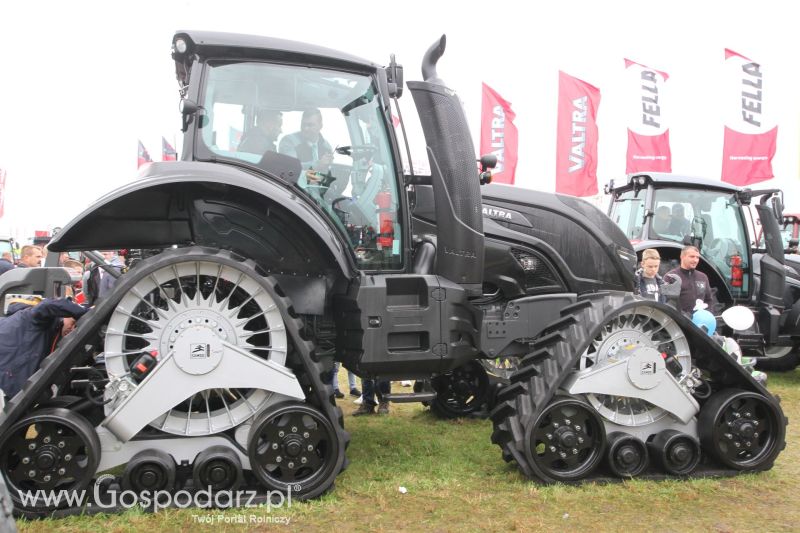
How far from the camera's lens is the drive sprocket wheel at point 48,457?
3586 millimetres

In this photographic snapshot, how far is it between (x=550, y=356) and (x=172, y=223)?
2663 mm

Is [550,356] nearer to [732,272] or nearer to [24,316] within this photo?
[24,316]

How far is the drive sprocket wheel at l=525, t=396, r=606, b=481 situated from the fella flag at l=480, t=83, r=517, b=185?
17.2m

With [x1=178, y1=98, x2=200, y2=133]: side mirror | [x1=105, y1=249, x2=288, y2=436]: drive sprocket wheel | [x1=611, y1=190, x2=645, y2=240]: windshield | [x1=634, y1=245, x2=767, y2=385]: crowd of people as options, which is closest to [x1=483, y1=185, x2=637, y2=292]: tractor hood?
[x1=634, y1=245, x2=767, y2=385]: crowd of people

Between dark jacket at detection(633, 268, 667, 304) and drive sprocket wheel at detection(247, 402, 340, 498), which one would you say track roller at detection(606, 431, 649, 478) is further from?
drive sprocket wheel at detection(247, 402, 340, 498)

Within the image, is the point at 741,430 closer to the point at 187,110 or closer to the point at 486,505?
the point at 486,505

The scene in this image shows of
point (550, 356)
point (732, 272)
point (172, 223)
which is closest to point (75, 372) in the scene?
point (172, 223)

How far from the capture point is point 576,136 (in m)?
19.6

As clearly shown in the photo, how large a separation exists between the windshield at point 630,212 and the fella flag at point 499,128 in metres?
11.4

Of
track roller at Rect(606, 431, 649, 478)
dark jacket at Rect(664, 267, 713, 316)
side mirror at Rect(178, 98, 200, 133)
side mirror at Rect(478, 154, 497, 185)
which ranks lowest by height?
track roller at Rect(606, 431, 649, 478)

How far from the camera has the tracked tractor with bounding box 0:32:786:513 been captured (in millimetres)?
3758

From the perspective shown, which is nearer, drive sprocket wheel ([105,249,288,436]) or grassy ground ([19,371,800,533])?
grassy ground ([19,371,800,533])

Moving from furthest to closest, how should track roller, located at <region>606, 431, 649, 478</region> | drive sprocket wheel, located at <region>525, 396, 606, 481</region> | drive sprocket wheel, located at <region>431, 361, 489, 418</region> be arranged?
drive sprocket wheel, located at <region>431, 361, 489, 418</region> → track roller, located at <region>606, 431, 649, 478</region> → drive sprocket wheel, located at <region>525, 396, 606, 481</region>

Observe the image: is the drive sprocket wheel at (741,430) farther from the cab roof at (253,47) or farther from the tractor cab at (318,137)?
the cab roof at (253,47)
